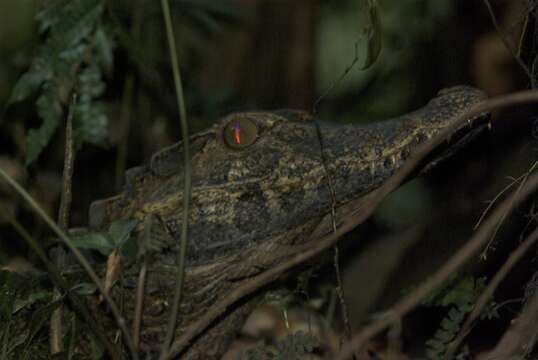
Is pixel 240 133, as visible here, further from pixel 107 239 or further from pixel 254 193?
pixel 107 239

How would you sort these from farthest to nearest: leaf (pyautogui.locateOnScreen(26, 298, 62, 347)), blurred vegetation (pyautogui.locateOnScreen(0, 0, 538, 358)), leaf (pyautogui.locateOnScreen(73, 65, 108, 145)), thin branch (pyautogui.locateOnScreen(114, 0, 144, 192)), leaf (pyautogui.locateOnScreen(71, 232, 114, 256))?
thin branch (pyautogui.locateOnScreen(114, 0, 144, 192)), blurred vegetation (pyautogui.locateOnScreen(0, 0, 538, 358)), leaf (pyautogui.locateOnScreen(73, 65, 108, 145)), leaf (pyautogui.locateOnScreen(26, 298, 62, 347)), leaf (pyautogui.locateOnScreen(71, 232, 114, 256))

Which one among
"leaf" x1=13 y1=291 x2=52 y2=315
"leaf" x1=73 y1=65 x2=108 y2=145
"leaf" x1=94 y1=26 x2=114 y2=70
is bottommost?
"leaf" x1=13 y1=291 x2=52 y2=315

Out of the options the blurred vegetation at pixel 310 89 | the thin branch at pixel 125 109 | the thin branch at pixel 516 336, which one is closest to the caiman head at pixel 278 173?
the blurred vegetation at pixel 310 89

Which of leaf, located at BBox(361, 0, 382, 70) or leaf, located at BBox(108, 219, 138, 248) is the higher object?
leaf, located at BBox(361, 0, 382, 70)

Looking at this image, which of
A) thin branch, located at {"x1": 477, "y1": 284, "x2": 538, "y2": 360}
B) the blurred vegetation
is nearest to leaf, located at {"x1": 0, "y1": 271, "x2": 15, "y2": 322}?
the blurred vegetation

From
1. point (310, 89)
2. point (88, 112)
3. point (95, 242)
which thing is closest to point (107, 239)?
point (95, 242)

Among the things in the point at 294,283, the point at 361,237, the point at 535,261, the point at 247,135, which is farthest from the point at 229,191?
the point at 361,237

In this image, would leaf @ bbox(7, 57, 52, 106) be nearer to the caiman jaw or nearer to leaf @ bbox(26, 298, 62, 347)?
leaf @ bbox(26, 298, 62, 347)

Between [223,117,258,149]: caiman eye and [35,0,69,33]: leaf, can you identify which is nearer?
[35,0,69,33]: leaf

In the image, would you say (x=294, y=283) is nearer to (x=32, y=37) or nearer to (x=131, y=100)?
(x=32, y=37)
